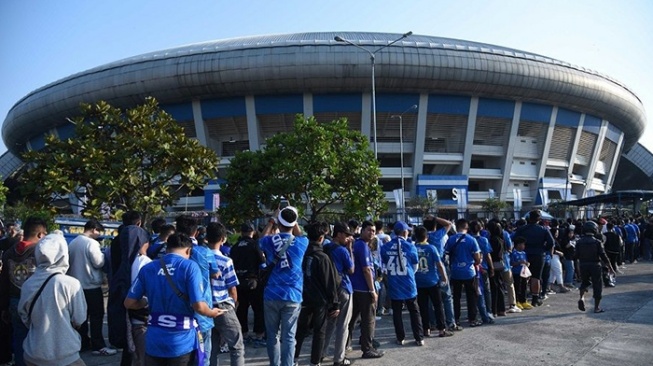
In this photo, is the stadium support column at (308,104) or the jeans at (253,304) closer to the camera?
the jeans at (253,304)

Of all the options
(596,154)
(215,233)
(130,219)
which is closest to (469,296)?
(215,233)

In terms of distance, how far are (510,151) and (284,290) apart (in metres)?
41.5

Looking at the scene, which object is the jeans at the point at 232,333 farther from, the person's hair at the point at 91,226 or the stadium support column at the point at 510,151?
the stadium support column at the point at 510,151

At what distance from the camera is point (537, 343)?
6.77 metres

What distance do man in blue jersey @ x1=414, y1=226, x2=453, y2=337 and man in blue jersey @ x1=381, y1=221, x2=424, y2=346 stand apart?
41cm

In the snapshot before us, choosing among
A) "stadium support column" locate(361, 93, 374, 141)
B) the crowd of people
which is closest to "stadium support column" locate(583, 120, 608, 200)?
"stadium support column" locate(361, 93, 374, 141)

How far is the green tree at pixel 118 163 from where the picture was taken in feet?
39.0

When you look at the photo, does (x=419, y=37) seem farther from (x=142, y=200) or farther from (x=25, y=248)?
(x=25, y=248)

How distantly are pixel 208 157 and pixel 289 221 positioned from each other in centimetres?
855

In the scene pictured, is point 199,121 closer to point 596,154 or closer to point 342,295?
point 342,295

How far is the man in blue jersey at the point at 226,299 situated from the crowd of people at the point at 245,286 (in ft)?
0.04

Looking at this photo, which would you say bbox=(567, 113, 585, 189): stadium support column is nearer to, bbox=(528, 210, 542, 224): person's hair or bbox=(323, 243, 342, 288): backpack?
bbox=(528, 210, 542, 224): person's hair

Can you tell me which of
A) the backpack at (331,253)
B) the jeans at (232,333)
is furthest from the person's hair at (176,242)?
the backpack at (331,253)

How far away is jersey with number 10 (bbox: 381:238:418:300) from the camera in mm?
6797
